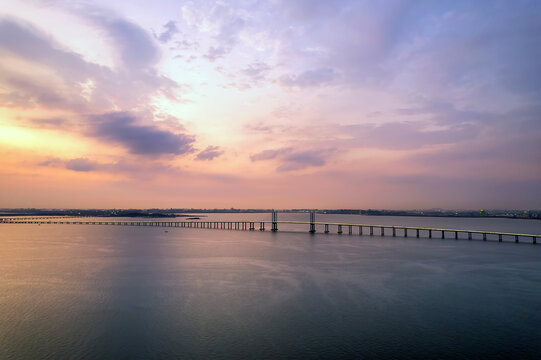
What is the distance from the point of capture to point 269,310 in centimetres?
2911

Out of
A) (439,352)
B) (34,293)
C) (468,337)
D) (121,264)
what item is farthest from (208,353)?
(121,264)

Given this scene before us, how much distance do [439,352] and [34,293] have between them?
38.1 metres

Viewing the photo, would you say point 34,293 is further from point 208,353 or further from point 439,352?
point 439,352

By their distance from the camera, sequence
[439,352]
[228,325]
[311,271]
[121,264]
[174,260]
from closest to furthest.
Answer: [439,352] < [228,325] < [311,271] < [121,264] < [174,260]

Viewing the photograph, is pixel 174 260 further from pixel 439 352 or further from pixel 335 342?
pixel 439 352

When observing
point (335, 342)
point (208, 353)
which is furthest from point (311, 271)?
point (208, 353)

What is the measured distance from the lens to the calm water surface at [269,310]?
21.0 meters

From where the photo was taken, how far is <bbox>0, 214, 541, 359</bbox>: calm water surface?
21.0 meters

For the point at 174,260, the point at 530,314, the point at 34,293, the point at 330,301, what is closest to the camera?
the point at 530,314

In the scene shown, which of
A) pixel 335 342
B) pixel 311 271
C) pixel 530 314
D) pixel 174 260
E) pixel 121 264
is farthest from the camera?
pixel 174 260

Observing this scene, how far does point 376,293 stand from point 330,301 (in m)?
6.41

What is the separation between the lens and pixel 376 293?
35.1 m

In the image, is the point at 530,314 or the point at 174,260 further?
the point at 174,260

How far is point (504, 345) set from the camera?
21375 millimetres
